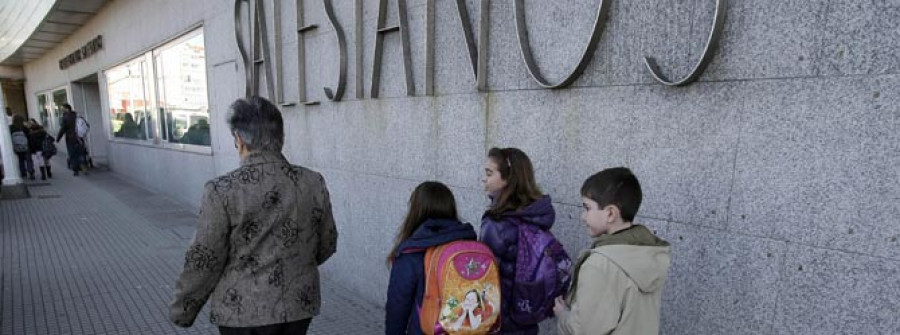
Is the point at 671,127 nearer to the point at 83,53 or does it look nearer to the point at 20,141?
the point at 20,141

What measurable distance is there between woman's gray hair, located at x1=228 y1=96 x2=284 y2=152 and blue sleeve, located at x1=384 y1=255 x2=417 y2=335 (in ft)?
2.27

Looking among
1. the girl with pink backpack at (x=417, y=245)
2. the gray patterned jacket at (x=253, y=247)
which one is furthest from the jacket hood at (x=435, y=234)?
the gray patterned jacket at (x=253, y=247)

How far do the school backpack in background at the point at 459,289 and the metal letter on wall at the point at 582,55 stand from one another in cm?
108

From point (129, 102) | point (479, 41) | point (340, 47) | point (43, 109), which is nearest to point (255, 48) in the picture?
point (340, 47)

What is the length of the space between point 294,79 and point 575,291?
13.7 feet

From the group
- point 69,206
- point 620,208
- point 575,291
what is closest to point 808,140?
point 620,208

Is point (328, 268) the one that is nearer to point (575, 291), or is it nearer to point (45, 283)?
point (45, 283)

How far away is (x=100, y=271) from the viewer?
17.3 ft

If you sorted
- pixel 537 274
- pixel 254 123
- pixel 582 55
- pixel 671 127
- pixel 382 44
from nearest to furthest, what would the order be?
pixel 254 123 → pixel 537 274 → pixel 671 127 → pixel 582 55 → pixel 382 44

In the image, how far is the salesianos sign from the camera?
224 centimetres

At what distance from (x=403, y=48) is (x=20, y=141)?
12212 mm

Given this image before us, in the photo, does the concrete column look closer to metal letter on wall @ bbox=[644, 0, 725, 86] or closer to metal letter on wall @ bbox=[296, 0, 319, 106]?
metal letter on wall @ bbox=[296, 0, 319, 106]

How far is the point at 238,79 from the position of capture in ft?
20.5

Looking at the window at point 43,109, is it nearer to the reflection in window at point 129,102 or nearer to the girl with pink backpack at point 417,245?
the reflection in window at point 129,102
